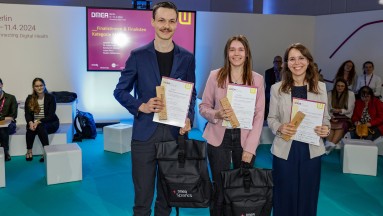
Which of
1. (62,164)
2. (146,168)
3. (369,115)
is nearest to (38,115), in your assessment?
(62,164)

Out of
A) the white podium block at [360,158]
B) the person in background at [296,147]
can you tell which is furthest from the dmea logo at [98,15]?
the person in background at [296,147]

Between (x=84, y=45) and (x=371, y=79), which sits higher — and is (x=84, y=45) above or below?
above

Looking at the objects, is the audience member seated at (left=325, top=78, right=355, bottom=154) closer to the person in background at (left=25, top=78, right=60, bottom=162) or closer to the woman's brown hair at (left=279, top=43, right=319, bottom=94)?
the woman's brown hair at (left=279, top=43, right=319, bottom=94)

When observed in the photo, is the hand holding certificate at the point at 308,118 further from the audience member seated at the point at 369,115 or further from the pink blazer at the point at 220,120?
the audience member seated at the point at 369,115

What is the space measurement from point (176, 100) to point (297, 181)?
112 cm

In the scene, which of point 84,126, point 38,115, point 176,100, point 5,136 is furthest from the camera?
point 84,126

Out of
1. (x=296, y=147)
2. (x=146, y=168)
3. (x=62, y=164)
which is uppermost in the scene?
(x=296, y=147)

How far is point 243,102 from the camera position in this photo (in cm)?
285

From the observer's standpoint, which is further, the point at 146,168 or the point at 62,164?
the point at 62,164

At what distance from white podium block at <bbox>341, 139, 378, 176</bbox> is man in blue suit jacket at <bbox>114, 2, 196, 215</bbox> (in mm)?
3778

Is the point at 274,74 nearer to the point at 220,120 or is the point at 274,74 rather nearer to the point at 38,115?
the point at 38,115

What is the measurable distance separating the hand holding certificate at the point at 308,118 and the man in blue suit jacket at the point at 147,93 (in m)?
0.75

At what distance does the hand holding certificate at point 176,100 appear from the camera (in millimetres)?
2639

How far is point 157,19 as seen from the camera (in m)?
2.61
